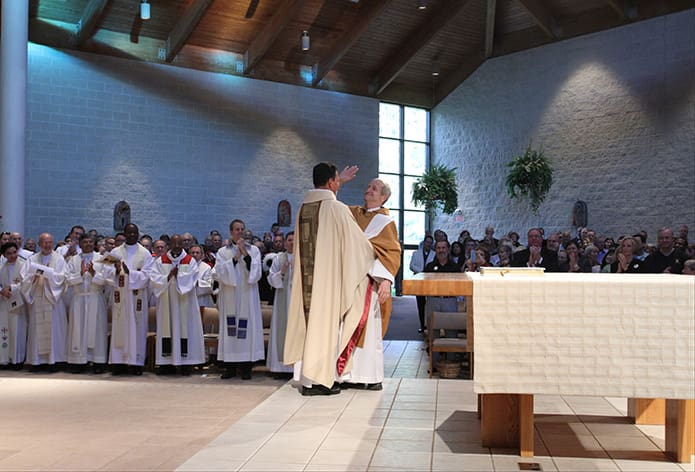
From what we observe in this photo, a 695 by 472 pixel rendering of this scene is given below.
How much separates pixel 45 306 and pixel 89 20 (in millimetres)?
6323

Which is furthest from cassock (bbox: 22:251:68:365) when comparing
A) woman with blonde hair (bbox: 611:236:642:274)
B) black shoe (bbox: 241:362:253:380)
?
woman with blonde hair (bbox: 611:236:642:274)

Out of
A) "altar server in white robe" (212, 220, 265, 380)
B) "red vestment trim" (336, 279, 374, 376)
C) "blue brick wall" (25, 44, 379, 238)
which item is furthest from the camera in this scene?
"blue brick wall" (25, 44, 379, 238)

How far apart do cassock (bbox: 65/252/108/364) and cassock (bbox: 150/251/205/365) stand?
72 cm

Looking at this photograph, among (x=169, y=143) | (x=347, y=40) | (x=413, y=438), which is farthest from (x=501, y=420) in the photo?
(x=347, y=40)

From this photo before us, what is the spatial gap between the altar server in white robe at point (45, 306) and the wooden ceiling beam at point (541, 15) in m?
10.2

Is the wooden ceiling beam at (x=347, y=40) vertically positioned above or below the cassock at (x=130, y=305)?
above

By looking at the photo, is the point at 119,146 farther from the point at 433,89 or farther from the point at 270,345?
the point at 433,89

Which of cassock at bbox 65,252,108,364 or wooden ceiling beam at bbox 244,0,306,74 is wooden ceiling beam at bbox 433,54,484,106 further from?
cassock at bbox 65,252,108,364

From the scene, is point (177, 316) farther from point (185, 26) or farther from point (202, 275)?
point (185, 26)

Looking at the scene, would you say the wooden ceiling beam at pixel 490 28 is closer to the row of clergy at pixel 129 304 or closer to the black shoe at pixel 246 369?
the row of clergy at pixel 129 304

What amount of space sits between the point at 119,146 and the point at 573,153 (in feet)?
30.1

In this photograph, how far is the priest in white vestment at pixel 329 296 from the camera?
5.03m

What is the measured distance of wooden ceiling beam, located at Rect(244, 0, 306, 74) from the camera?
44.2ft

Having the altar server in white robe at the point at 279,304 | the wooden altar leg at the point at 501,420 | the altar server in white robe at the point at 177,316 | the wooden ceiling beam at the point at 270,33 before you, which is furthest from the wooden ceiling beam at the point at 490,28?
the wooden altar leg at the point at 501,420
